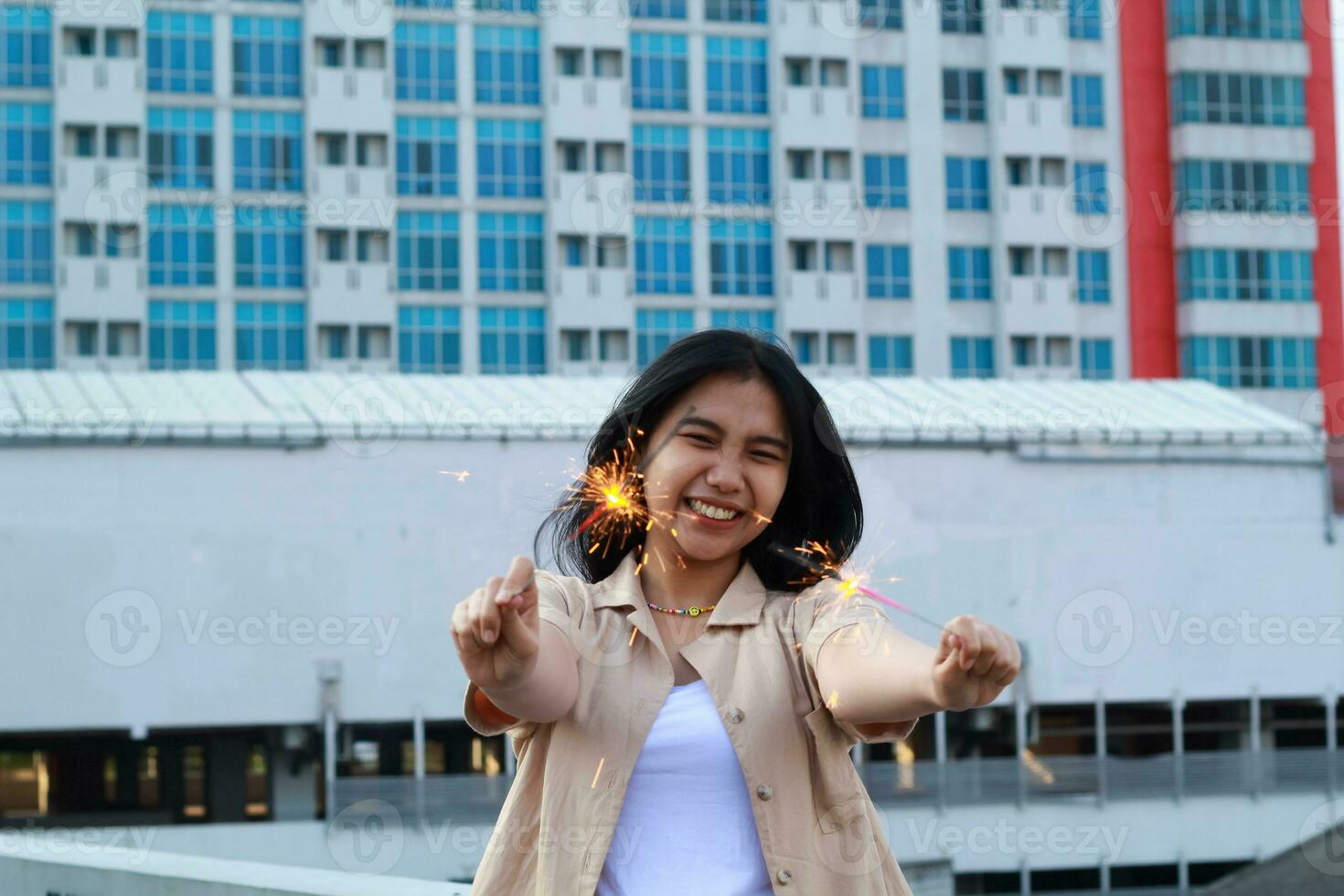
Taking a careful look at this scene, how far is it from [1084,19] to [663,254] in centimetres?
1260

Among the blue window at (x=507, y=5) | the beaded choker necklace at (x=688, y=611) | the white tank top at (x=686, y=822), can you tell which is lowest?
the white tank top at (x=686, y=822)

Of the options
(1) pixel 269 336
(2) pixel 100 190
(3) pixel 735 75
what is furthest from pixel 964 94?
(2) pixel 100 190

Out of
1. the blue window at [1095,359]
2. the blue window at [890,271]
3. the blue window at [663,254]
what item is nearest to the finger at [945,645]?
the blue window at [663,254]

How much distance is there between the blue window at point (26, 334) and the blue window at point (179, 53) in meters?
5.76

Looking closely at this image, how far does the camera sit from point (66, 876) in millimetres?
5379

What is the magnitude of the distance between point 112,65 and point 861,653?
40916mm

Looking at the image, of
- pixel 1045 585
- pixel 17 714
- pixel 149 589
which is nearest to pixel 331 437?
pixel 149 589

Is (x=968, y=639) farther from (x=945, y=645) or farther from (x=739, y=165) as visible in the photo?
(x=739, y=165)

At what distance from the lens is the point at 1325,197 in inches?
1762

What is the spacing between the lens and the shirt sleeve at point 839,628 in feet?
7.58

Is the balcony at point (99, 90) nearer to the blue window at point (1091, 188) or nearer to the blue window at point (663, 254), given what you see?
the blue window at point (663, 254)

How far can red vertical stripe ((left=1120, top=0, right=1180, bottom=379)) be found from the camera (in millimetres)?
44062

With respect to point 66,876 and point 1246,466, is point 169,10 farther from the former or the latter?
point 66,876
